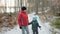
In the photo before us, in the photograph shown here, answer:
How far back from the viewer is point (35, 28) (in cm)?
1000

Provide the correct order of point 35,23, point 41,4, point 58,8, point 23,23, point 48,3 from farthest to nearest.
→ point 41,4, point 48,3, point 58,8, point 35,23, point 23,23

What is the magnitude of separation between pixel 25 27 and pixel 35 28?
76 cm

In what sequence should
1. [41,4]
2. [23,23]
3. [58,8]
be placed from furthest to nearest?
[41,4] < [58,8] < [23,23]

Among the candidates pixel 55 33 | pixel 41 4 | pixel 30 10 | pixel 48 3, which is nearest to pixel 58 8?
A: pixel 48 3

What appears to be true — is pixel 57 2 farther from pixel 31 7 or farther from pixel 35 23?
pixel 35 23

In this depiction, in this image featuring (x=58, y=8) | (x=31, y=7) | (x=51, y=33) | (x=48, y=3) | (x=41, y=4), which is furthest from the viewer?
(x=31, y=7)

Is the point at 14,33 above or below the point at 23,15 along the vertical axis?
below

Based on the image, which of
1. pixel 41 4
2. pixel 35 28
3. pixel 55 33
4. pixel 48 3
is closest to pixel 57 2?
pixel 48 3

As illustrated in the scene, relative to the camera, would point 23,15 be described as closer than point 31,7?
Yes

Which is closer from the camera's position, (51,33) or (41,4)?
(51,33)

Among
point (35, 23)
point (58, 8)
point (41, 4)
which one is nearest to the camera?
point (35, 23)

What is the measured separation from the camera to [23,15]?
9352 millimetres

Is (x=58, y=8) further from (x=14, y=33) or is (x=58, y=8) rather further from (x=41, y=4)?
(x=14, y=33)

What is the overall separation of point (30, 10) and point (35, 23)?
1447 inches
